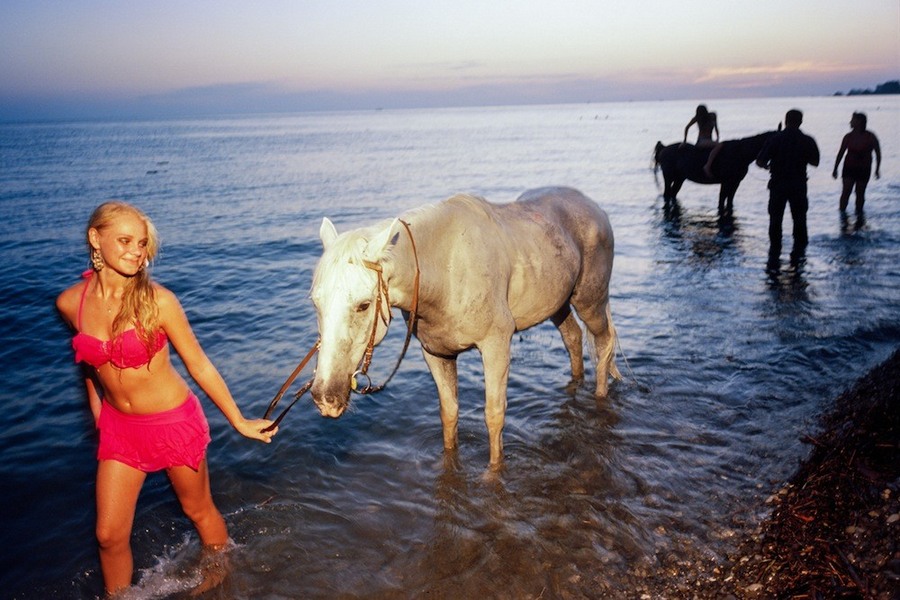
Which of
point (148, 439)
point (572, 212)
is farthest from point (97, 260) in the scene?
point (572, 212)

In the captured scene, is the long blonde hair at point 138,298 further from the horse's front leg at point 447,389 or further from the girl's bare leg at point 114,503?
the horse's front leg at point 447,389

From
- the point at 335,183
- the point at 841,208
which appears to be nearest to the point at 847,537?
the point at 841,208

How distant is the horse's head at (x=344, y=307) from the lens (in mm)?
3258

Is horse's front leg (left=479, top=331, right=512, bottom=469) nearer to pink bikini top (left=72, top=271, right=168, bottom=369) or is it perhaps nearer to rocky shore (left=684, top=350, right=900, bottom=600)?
rocky shore (left=684, top=350, right=900, bottom=600)

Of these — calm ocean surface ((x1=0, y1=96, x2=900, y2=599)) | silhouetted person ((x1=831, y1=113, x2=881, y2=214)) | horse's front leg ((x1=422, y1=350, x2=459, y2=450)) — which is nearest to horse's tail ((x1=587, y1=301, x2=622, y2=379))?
calm ocean surface ((x1=0, y1=96, x2=900, y2=599))

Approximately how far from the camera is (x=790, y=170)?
1126cm

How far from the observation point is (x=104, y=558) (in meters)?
Result: 3.52

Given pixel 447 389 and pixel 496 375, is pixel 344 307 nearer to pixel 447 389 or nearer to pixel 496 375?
pixel 496 375

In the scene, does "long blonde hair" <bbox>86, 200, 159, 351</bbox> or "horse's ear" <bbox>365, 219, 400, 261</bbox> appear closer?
"long blonde hair" <bbox>86, 200, 159, 351</bbox>

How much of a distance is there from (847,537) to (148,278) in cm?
415

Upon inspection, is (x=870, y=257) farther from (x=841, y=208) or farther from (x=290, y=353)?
(x=290, y=353)

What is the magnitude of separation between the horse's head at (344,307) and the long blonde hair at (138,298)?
89 centimetres

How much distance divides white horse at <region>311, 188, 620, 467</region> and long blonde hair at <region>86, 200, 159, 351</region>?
0.89 m

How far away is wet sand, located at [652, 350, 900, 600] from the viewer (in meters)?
2.94
